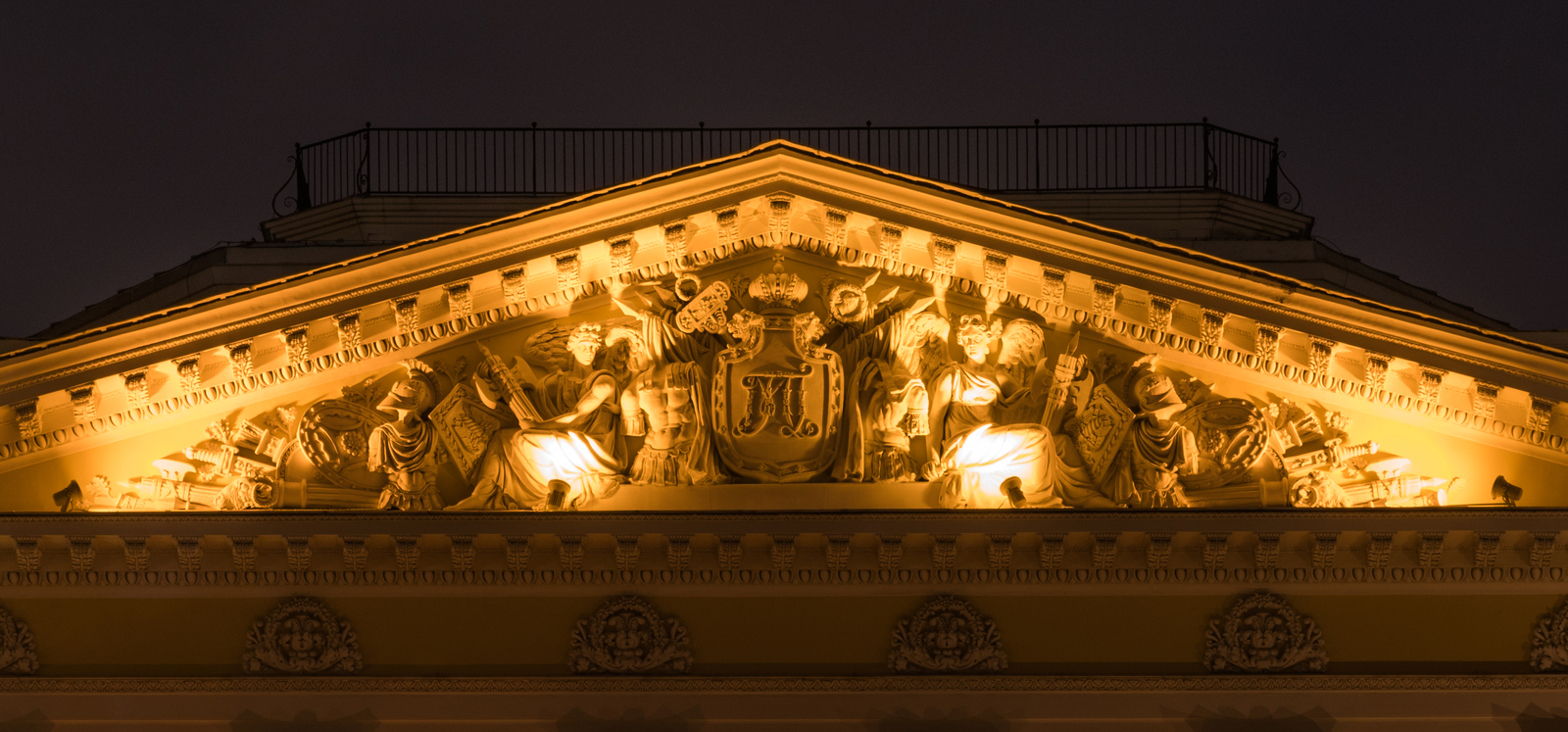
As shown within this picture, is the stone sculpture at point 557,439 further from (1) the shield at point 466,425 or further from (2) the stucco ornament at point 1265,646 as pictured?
(2) the stucco ornament at point 1265,646

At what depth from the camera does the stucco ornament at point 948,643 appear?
552 inches

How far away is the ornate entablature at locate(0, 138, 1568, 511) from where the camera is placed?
46.9 feet

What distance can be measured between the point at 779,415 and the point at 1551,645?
594cm

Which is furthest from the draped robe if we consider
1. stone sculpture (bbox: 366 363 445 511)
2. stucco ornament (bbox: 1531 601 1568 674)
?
stone sculpture (bbox: 366 363 445 511)

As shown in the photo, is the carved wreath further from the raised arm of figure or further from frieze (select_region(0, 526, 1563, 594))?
the raised arm of figure

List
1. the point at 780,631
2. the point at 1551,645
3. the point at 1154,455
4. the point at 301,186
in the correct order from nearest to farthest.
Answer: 1. the point at 1551,645
2. the point at 780,631
3. the point at 1154,455
4. the point at 301,186

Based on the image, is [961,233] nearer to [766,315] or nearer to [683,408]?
[766,315]

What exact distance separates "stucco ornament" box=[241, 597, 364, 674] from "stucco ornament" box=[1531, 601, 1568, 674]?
8.67 metres

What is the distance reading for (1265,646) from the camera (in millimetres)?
13984

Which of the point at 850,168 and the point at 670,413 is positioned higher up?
the point at 850,168

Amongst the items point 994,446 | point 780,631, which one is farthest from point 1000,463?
point 780,631

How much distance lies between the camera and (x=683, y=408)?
14406mm

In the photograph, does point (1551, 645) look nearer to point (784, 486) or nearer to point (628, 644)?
point (784, 486)

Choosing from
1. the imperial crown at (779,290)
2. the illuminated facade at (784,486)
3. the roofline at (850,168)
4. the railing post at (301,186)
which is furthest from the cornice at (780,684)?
the railing post at (301,186)
